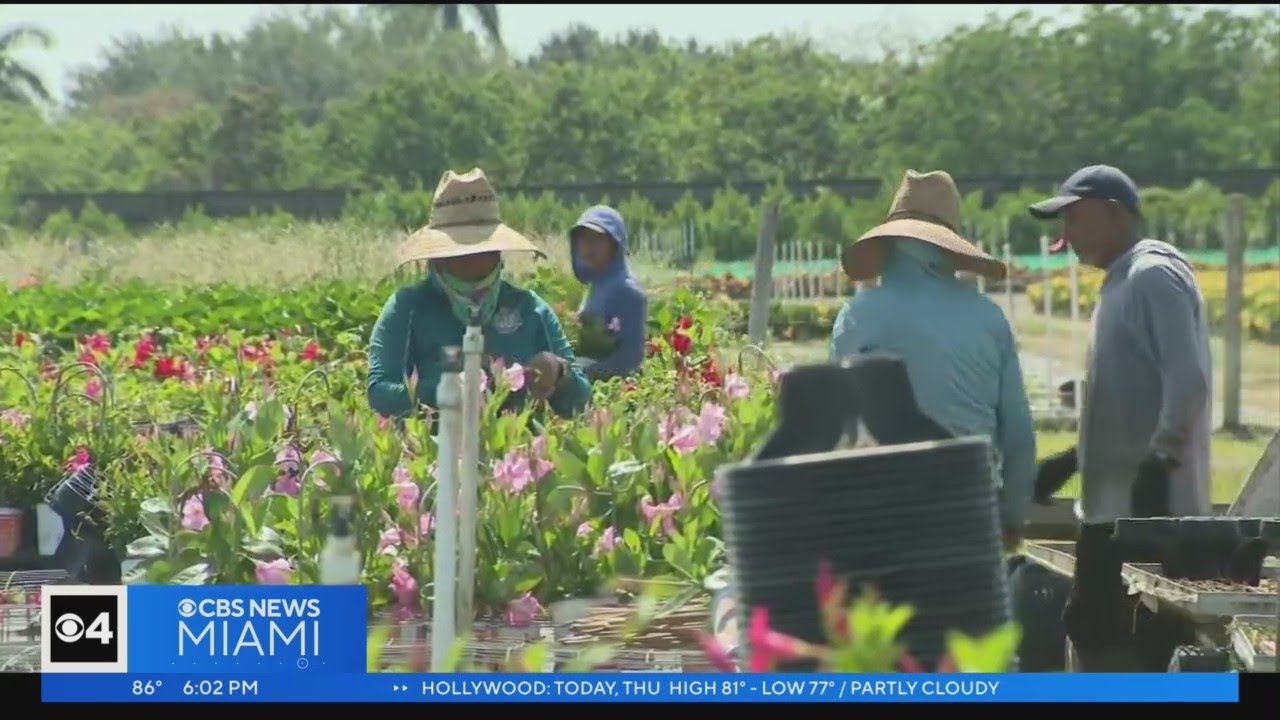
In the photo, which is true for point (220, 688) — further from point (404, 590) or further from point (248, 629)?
point (404, 590)

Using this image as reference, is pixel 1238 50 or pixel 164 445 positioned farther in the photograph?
pixel 1238 50

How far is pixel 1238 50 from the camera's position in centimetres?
1336

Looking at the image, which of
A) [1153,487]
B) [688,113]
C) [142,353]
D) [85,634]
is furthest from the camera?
[688,113]

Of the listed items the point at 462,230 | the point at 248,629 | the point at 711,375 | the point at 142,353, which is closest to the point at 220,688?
the point at 248,629

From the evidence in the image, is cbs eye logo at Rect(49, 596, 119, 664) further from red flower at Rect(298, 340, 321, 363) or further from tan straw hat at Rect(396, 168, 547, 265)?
red flower at Rect(298, 340, 321, 363)

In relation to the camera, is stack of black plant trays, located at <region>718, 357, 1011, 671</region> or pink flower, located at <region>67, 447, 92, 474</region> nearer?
stack of black plant trays, located at <region>718, 357, 1011, 671</region>

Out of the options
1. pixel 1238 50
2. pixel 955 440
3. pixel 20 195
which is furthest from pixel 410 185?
pixel 955 440

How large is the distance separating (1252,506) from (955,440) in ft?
5.78

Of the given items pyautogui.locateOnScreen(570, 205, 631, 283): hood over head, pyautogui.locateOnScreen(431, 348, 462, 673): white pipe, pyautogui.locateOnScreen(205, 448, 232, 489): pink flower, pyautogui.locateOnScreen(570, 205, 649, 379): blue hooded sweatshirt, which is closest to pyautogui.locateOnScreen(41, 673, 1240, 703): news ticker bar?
pyautogui.locateOnScreen(431, 348, 462, 673): white pipe

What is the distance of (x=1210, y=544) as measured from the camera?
376 centimetres

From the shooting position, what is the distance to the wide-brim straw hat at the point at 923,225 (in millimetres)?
3811

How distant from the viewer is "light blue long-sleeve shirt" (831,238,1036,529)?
3.64 m

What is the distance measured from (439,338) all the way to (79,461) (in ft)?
2.81
